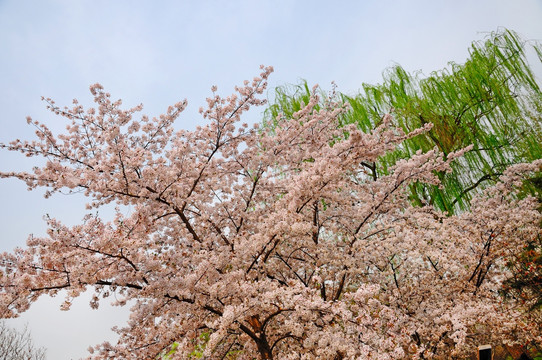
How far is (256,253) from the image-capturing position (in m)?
4.76

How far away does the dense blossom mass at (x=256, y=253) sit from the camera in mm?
3902

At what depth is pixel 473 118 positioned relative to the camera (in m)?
10.1

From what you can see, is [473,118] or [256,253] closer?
[256,253]

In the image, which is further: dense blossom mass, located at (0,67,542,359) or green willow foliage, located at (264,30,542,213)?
green willow foliage, located at (264,30,542,213)

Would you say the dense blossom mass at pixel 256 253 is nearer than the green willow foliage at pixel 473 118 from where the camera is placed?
Yes

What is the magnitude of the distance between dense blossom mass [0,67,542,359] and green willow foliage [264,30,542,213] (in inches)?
118

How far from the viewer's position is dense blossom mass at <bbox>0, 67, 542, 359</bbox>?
3.90m

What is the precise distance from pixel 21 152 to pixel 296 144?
3.88 meters

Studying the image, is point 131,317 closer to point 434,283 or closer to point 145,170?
point 145,170

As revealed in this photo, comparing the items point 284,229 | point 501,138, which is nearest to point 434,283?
point 284,229

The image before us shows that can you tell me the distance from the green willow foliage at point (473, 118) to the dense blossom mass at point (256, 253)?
300 cm

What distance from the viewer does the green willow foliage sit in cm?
958

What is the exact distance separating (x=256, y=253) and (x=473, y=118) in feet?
27.1

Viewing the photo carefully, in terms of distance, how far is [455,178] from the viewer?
970 centimetres
